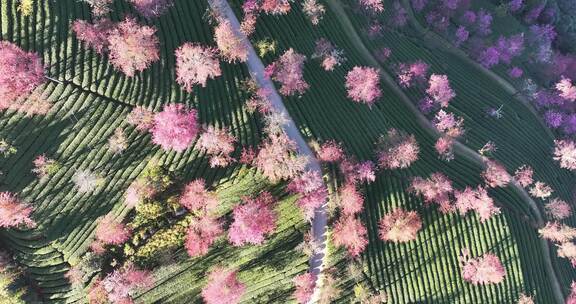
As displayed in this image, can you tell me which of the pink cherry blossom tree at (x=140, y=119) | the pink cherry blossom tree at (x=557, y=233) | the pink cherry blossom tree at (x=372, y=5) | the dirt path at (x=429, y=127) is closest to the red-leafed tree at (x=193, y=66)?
the pink cherry blossom tree at (x=140, y=119)

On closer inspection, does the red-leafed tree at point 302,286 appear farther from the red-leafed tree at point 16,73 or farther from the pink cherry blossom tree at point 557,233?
the pink cherry blossom tree at point 557,233

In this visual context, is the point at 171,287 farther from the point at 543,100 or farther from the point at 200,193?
the point at 543,100

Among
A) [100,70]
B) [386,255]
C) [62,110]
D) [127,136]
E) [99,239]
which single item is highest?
[100,70]

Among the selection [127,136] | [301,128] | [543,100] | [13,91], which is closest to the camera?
[13,91]

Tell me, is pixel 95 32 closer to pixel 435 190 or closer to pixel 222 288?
pixel 222 288

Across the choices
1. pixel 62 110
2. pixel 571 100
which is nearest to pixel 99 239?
pixel 62 110

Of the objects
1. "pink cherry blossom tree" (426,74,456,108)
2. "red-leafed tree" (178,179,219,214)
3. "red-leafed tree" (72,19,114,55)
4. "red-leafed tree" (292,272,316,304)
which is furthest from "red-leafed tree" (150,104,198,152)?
"pink cherry blossom tree" (426,74,456,108)
